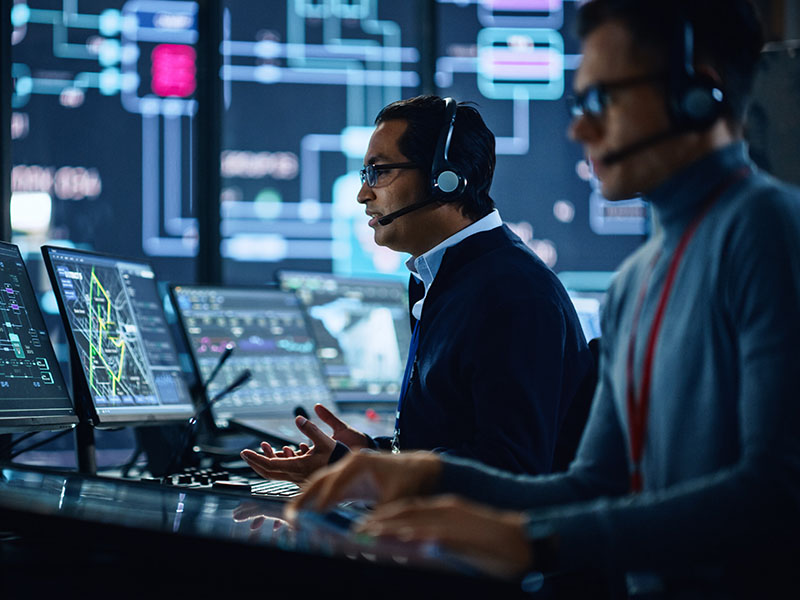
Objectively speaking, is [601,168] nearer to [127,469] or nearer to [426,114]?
[426,114]

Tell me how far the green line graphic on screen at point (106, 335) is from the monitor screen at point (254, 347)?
36cm

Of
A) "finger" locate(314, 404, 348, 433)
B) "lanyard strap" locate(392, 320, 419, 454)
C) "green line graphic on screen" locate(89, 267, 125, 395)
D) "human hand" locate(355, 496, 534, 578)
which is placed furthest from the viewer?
"green line graphic on screen" locate(89, 267, 125, 395)

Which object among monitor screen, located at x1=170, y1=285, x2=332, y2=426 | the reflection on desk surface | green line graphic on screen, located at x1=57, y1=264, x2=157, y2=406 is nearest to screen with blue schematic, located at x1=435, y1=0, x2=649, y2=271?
monitor screen, located at x1=170, y1=285, x2=332, y2=426

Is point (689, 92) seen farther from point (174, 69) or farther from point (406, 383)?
point (174, 69)

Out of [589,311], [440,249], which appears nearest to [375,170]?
[440,249]

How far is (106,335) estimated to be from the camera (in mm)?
2473

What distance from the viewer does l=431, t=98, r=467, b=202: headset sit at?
7.03 feet

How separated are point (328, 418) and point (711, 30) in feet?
3.42

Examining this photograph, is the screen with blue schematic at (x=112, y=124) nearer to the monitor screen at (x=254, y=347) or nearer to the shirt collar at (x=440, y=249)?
the monitor screen at (x=254, y=347)

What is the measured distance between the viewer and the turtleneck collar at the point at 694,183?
109 centimetres

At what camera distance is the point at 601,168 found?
1157 millimetres

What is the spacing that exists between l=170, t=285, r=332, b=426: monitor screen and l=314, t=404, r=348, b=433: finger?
1.05m

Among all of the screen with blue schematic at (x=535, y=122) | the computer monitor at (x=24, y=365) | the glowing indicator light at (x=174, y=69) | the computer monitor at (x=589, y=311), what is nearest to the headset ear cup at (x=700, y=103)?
the computer monitor at (x=24, y=365)

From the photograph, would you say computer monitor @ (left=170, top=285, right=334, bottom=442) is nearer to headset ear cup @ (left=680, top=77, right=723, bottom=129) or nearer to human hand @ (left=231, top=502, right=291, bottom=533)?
human hand @ (left=231, top=502, right=291, bottom=533)
